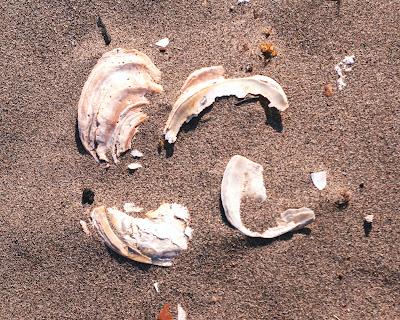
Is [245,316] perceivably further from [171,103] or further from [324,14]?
[324,14]

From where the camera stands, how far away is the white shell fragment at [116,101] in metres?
3.24

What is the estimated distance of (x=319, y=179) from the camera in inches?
126

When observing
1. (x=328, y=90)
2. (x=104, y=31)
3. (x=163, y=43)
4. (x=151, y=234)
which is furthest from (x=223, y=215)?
(x=104, y=31)

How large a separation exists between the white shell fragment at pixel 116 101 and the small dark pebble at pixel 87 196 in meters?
0.25

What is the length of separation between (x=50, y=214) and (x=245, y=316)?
4.84 feet

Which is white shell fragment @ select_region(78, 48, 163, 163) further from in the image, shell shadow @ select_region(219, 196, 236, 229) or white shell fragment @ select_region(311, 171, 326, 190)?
white shell fragment @ select_region(311, 171, 326, 190)

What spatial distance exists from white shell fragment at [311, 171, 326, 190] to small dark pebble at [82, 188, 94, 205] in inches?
57.8

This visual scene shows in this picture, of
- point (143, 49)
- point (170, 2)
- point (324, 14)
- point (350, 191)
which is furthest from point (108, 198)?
point (324, 14)

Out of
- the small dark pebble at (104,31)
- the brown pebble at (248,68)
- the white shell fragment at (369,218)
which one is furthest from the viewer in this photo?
the small dark pebble at (104,31)

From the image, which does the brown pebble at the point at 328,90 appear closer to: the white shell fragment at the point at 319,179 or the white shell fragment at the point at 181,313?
the white shell fragment at the point at 319,179

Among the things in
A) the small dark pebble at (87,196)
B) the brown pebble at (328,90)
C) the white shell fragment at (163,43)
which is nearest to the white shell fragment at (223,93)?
the brown pebble at (328,90)

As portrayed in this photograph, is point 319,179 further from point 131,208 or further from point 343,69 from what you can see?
point 131,208

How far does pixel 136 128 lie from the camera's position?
10.8 ft

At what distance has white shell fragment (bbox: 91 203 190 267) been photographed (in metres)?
3.22
